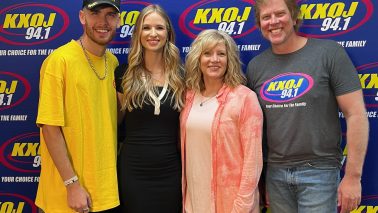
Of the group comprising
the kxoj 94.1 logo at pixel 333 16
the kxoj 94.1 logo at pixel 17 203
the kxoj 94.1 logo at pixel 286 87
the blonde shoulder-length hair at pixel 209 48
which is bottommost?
the kxoj 94.1 logo at pixel 17 203

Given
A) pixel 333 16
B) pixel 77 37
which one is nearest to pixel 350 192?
pixel 333 16

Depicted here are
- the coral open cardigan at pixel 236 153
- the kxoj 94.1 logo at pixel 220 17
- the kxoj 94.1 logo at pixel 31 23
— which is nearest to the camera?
the coral open cardigan at pixel 236 153

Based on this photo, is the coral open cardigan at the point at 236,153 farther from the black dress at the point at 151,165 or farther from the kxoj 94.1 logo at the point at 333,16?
the kxoj 94.1 logo at the point at 333,16

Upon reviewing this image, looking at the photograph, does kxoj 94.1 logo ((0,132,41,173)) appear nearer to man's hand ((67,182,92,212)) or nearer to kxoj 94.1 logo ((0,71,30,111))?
kxoj 94.1 logo ((0,71,30,111))

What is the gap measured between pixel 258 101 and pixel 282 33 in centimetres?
36

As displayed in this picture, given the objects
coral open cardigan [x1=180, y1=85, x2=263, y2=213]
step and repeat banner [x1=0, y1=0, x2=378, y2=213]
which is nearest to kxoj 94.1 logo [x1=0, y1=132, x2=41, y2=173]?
step and repeat banner [x1=0, y1=0, x2=378, y2=213]

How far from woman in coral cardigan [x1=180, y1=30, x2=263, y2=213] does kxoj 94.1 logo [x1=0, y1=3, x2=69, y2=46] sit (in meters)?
1.12

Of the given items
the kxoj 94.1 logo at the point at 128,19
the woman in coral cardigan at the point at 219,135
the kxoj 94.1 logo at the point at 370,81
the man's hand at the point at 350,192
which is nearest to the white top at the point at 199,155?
the woman in coral cardigan at the point at 219,135

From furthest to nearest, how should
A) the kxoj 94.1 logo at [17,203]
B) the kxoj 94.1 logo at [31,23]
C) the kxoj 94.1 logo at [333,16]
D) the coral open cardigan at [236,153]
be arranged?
the kxoj 94.1 logo at [17,203], the kxoj 94.1 logo at [31,23], the kxoj 94.1 logo at [333,16], the coral open cardigan at [236,153]

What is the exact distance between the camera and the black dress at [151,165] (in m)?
1.99

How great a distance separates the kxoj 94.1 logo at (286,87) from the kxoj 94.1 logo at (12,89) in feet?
5.50

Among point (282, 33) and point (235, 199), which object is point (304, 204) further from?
point (282, 33)

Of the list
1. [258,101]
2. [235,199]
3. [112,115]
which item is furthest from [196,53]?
[235,199]

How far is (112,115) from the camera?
2.04 m
